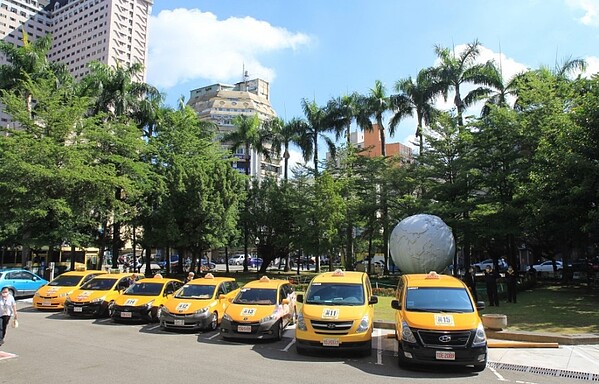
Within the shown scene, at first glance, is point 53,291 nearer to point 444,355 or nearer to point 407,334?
point 407,334

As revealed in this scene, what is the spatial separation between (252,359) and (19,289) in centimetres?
1659

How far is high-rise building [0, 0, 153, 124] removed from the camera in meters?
136

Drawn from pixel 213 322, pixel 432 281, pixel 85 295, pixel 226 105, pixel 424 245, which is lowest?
pixel 213 322

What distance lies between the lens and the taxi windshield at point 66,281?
18641 mm

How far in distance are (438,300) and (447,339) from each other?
1319mm

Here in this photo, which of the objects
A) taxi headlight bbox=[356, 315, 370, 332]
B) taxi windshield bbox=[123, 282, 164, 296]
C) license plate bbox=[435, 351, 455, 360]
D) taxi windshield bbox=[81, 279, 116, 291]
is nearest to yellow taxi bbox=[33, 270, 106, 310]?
taxi windshield bbox=[81, 279, 116, 291]

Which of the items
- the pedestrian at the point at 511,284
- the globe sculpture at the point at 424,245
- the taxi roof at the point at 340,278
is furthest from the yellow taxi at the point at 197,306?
the globe sculpture at the point at 424,245

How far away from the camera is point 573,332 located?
506 inches

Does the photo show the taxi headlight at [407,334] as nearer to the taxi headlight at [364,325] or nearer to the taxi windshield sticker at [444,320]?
the taxi windshield sticker at [444,320]

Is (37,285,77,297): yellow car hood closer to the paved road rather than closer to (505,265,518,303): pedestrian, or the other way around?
the paved road

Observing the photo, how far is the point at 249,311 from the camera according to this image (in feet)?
41.1

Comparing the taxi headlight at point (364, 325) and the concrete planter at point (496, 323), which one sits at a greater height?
the taxi headlight at point (364, 325)

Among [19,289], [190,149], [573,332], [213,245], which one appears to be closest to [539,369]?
[573,332]

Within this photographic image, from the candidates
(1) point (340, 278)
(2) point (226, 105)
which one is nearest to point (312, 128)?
(1) point (340, 278)
